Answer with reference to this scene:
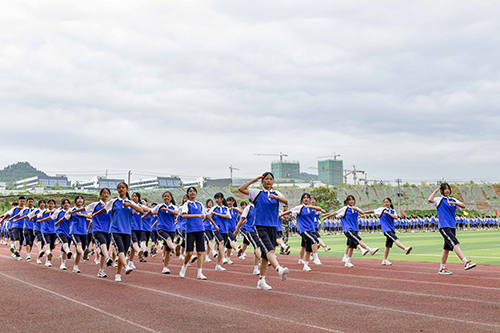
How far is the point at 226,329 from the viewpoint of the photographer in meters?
5.97

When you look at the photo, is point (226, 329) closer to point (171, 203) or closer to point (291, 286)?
point (291, 286)

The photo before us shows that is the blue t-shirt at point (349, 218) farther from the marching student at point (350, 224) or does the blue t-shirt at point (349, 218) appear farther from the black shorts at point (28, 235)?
the black shorts at point (28, 235)

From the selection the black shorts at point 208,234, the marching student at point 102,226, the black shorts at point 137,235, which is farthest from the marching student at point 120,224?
the black shorts at point 208,234

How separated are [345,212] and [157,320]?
28.2ft

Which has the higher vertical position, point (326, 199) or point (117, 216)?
point (326, 199)

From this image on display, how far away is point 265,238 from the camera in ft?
28.9

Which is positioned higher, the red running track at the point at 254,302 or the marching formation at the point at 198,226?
the marching formation at the point at 198,226

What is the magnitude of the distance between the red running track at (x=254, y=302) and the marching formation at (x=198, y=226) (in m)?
0.61

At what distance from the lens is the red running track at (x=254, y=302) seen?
6.20 metres

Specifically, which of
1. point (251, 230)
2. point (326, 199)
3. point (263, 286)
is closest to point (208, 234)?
point (251, 230)

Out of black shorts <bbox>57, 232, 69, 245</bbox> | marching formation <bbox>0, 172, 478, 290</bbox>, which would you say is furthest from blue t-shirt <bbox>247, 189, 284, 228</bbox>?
black shorts <bbox>57, 232, 69, 245</bbox>

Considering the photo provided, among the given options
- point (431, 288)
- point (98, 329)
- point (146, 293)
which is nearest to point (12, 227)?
point (146, 293)

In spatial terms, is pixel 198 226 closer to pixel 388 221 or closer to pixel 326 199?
pixel 388 221

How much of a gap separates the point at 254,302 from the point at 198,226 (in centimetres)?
329
